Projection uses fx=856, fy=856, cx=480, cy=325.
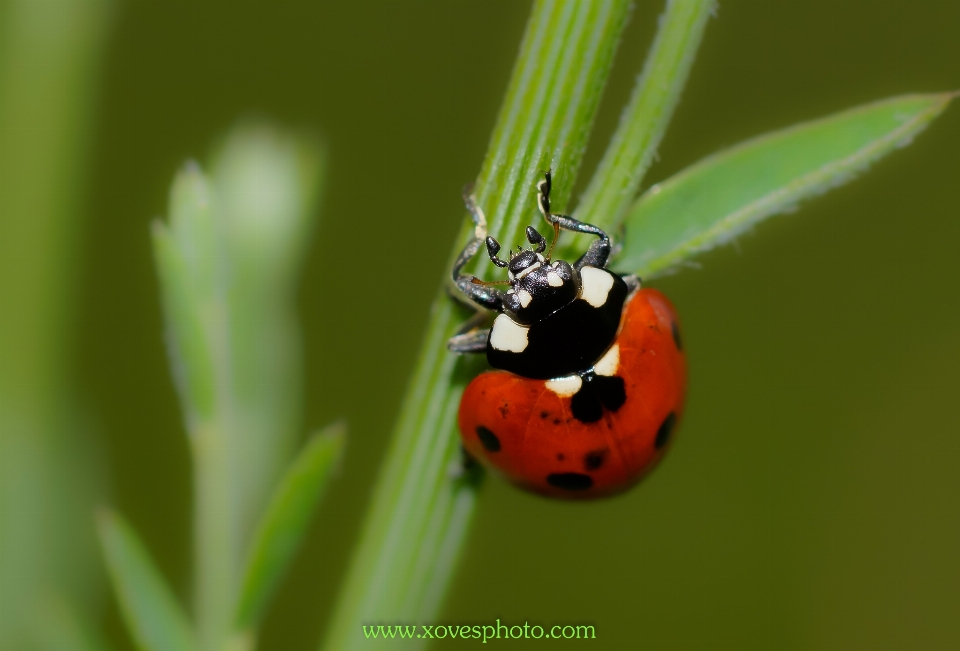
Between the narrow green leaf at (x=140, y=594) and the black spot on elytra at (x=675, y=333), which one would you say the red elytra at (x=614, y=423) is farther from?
the narrow green leaf at (x=140, y=594)

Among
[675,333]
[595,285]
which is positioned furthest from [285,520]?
[675,333]

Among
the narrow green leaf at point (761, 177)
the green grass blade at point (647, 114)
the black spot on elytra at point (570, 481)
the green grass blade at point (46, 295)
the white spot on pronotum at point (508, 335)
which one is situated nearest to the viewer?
the green grass blade at point (647, 114)

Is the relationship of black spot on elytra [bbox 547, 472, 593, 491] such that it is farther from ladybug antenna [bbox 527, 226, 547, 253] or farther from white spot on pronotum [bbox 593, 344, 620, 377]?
ladybug antenna [bbox 527, 226, 547, 253]

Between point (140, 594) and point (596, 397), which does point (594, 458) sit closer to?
point (596, 397)

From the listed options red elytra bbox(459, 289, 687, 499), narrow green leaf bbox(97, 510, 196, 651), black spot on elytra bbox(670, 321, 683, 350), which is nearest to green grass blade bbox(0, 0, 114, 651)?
narrow green leaf bbox(97, 510, 196, 651)

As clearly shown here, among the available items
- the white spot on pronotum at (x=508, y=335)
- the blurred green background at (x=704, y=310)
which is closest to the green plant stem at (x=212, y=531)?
the white spot on pronotum at (x=508, y=335)

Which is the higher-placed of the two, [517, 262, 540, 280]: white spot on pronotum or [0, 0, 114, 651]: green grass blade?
[517, 262, 540, 280]: white spot on pronotum
